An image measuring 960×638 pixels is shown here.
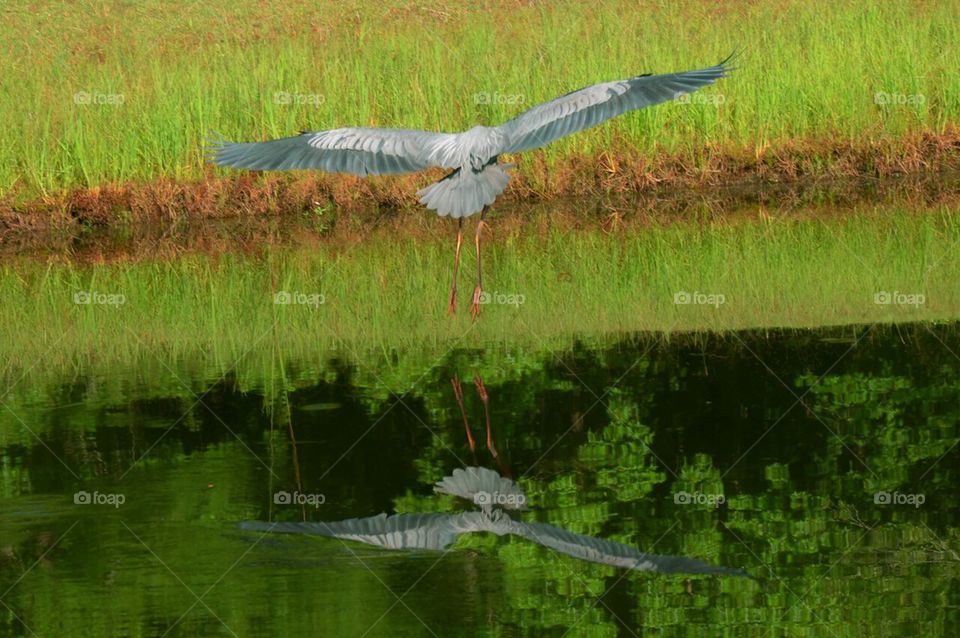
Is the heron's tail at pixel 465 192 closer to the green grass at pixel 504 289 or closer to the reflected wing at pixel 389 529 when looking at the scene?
the green grass at pixel 504 289

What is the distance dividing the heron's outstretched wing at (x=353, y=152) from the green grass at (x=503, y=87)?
17.0ft

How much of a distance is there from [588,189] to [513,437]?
7.54 metres

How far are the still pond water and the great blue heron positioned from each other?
0.07 m

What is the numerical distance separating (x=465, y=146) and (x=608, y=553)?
4.07 metres

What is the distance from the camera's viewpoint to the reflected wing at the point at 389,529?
578 cm

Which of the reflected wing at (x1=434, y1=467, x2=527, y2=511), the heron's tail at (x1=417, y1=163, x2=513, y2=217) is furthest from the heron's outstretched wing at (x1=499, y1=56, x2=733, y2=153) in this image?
the reflected wing at (x1=434, y1=467, x2=527, y2=511)

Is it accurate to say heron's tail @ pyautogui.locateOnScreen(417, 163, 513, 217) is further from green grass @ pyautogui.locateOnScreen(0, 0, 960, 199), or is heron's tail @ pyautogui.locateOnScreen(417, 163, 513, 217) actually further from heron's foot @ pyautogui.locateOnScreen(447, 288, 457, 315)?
green grass @ pyautogui.locateOnScreen(0, 0, 960, 199)

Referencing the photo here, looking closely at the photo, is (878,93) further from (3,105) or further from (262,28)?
(262,28)

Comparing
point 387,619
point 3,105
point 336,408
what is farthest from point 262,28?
point 387,619

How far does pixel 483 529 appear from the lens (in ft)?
19.2

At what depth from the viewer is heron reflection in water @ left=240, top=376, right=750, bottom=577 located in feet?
17.7

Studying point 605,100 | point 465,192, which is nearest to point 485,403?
point 465,192

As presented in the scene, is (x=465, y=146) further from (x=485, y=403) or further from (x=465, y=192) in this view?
(x=485, y=403)

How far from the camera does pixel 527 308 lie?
32.0 feet
